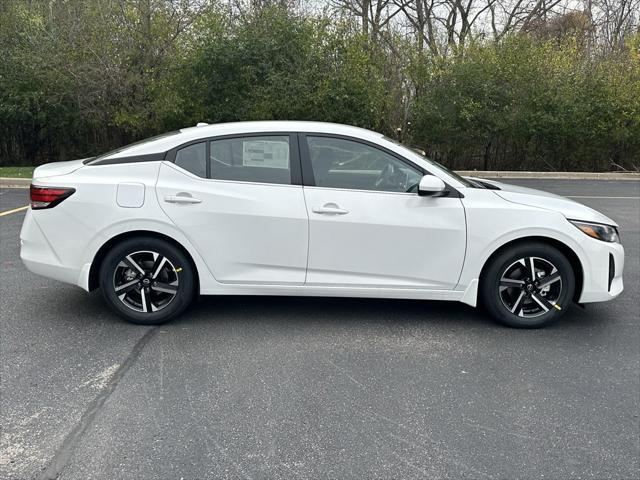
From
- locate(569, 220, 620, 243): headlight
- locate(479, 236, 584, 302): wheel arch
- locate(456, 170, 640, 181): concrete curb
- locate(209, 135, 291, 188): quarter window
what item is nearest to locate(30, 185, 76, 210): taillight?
locate(209, 135, 291, 188): quarter window

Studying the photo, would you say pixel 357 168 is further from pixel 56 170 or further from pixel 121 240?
pixel 56 170

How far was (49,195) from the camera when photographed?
14.4ft

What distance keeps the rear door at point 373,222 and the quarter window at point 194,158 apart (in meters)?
0.80

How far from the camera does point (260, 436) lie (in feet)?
9.79

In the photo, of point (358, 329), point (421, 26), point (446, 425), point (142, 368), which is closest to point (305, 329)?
point (358, 329)

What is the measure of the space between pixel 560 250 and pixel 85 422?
3587 mm

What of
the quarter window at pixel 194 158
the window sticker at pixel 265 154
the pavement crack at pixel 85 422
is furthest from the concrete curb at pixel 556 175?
the pavement crack at pixel 85 422

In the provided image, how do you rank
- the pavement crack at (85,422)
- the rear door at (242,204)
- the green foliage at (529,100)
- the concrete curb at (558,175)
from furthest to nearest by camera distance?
the green foliage at (529,100), the concrete curb at (558,175), the rear door at (242,204), the pavement crack at (85,422)

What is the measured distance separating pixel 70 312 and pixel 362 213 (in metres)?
2.63

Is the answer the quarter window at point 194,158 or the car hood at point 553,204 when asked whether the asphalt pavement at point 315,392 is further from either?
the quarter window at point 194,158

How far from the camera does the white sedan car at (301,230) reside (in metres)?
4.33

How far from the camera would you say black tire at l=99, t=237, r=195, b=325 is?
4.38 metres

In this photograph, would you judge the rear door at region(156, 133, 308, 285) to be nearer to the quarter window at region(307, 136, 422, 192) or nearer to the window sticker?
the window sticker

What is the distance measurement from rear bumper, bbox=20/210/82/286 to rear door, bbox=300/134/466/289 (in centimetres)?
189
